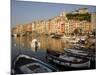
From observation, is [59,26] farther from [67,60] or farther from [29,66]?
[29,66]

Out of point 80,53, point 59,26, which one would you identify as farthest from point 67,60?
point 59,26

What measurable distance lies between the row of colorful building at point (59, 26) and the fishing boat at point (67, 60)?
282 millimetres

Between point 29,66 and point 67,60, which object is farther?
point 67,60

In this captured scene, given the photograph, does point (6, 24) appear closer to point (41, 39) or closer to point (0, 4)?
point (0, 4)

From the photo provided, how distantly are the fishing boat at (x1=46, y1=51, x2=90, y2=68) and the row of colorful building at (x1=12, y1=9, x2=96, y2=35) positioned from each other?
0.28m

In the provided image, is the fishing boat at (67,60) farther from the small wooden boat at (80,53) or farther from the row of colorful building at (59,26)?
the row of colorful building at (59,26)

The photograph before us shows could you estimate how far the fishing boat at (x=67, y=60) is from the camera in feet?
8.41

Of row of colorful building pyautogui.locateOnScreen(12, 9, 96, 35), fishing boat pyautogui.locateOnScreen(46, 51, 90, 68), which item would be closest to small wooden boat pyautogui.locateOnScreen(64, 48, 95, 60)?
fishing boat pyautogui.locateOnScreen(46, 51, 90, 68)

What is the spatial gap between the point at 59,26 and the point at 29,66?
625mm

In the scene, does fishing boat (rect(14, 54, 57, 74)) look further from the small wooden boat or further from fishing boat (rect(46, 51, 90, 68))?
the small wooden boat

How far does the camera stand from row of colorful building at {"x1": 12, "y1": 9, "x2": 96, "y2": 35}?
2445 mm

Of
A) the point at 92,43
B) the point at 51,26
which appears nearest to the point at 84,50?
the point at 92,43

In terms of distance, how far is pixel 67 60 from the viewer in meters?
2.63

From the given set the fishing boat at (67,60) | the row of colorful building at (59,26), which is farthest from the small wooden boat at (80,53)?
the row of colorful building at (59,26)
